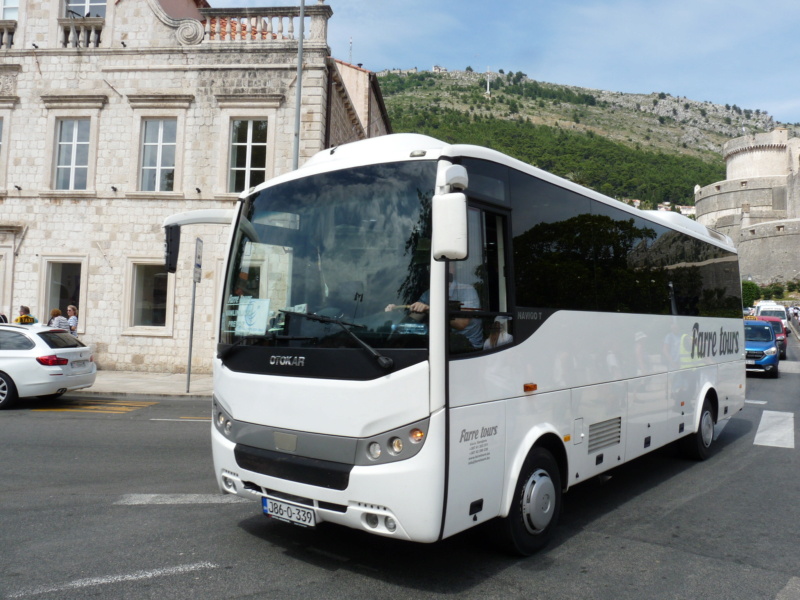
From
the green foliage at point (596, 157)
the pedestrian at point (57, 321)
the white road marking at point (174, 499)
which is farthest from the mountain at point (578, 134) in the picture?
the white road marking at point (174, 499)

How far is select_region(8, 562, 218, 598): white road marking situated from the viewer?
4012 mm

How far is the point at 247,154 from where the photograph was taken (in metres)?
19.7

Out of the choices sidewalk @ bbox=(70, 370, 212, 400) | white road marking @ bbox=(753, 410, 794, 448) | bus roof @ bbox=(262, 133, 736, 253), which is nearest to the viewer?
bus roof @ bbox=(262, 133, 736, 253)

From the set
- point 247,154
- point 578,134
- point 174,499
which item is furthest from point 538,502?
point 578,134

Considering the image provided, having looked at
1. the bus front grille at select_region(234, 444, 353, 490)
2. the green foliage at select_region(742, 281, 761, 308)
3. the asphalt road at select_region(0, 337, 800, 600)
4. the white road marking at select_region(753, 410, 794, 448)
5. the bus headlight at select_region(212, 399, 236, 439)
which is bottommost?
the asphalt road at select_region(0, 337, 800, 600)

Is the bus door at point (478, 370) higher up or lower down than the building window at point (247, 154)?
lower down

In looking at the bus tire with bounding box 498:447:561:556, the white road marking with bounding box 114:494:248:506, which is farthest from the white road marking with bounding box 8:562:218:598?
the bus tire with bounding box 498:447:561:556

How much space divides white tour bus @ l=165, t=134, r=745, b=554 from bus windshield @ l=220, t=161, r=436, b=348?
12 mm

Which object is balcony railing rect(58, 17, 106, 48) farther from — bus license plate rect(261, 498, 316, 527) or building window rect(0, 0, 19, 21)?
bus license plate rect(261, 498, 316, 527)

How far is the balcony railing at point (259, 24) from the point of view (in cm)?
1942

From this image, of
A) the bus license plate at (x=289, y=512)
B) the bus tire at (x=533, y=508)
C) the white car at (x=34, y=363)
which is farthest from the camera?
the white car at (x=34, y=363)

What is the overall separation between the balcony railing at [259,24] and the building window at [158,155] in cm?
296

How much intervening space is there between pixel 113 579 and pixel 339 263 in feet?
8.22

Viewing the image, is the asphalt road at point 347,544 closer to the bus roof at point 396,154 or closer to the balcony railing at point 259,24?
the bus roof at point 396,154
